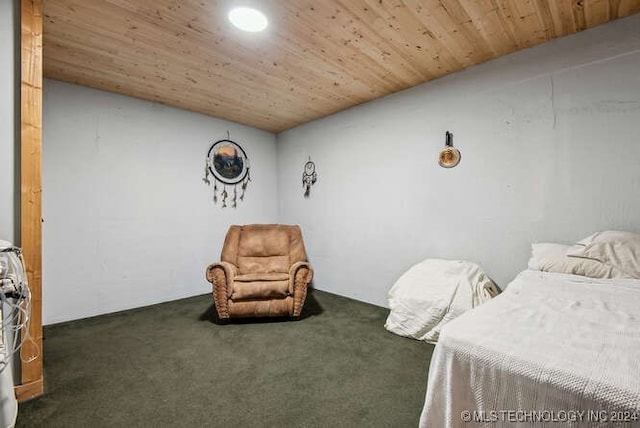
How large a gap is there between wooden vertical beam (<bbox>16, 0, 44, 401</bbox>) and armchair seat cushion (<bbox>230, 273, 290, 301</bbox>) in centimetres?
136

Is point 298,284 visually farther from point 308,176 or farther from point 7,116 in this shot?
point 7,116

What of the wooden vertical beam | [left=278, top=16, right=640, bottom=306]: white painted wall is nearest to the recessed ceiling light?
the wooden vertical beam

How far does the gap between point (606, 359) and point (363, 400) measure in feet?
3.82

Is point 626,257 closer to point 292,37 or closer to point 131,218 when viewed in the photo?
point 292,37

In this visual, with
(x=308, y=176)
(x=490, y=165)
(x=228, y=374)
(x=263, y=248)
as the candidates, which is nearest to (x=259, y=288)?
(x=263, y=248)

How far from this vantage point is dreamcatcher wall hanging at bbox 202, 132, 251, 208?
388 centimetres

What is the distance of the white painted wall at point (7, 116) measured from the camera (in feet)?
5.06

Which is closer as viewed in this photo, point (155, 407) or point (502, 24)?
point (155, 407)

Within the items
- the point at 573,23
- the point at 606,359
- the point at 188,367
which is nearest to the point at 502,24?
the point at 573,23

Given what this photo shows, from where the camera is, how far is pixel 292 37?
211 cm

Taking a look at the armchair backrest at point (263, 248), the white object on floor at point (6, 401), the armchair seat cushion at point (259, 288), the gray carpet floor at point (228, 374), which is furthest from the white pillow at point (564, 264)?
the white object on floor at point (6, 401)

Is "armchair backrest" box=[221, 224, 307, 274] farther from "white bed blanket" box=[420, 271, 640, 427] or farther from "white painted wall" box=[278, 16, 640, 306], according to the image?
"white bed blanket" box=[420, 271, 640, 427]

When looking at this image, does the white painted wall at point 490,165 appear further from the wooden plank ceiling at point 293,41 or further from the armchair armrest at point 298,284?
the armchair armrest at point 298,284

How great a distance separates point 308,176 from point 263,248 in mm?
1300
